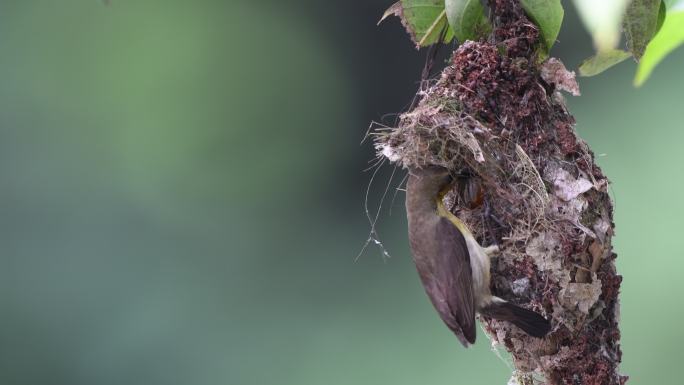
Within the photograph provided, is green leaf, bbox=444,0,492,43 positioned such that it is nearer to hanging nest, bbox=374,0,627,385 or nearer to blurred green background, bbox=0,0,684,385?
hanging nest, bbox=374,0,627,385

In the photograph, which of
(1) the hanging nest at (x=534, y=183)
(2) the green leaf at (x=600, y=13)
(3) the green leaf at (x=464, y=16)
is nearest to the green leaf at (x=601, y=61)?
(1) the hanging nest at (x=534, y=183)

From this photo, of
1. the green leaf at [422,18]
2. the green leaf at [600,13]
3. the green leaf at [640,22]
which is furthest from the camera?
the green leaf at [422,18]

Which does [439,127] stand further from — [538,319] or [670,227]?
[670,227]

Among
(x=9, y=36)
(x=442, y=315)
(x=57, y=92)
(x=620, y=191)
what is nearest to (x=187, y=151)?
(x=57, y=92)

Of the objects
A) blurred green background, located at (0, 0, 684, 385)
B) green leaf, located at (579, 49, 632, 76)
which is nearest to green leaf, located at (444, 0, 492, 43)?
green leaf, located at (579, 49, 632, 76)

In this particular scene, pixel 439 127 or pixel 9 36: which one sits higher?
pixel 9 36

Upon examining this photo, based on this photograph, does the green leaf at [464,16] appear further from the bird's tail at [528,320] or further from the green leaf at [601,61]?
the bird's tail at [528,320]
